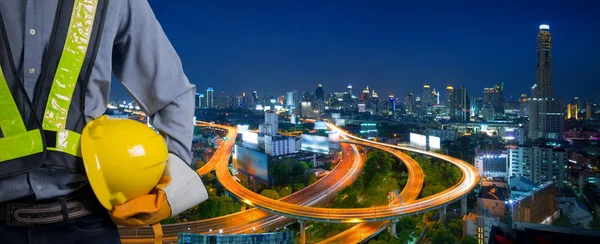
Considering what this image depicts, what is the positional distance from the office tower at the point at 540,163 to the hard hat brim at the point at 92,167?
38.4 ft

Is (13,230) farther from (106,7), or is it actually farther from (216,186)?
(216,186)

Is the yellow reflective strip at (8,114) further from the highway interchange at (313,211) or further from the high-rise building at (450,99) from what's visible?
the high-rise building at (450,99)

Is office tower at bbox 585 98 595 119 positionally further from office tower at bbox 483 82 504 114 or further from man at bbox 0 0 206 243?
man at bbox 0 0 206 243

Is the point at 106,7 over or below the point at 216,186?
over

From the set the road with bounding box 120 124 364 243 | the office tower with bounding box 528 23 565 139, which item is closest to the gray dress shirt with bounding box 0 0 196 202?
the road with bounding box 120 124 364 243

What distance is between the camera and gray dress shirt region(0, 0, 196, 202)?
1.16ft

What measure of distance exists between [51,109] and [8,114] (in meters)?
0.03

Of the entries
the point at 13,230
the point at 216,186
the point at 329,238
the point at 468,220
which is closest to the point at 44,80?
the point at 13,230

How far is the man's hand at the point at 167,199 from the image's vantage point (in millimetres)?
380

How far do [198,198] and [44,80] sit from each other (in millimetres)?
186

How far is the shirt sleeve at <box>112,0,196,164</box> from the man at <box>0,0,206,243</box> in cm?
2

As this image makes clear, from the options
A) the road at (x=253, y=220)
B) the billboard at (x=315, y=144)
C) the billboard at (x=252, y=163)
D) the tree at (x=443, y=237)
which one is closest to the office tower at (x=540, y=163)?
the road at (x=253, y=220)

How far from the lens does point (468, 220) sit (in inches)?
266

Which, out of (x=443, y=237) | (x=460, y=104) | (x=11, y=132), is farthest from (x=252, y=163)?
(x=460, y=104)
